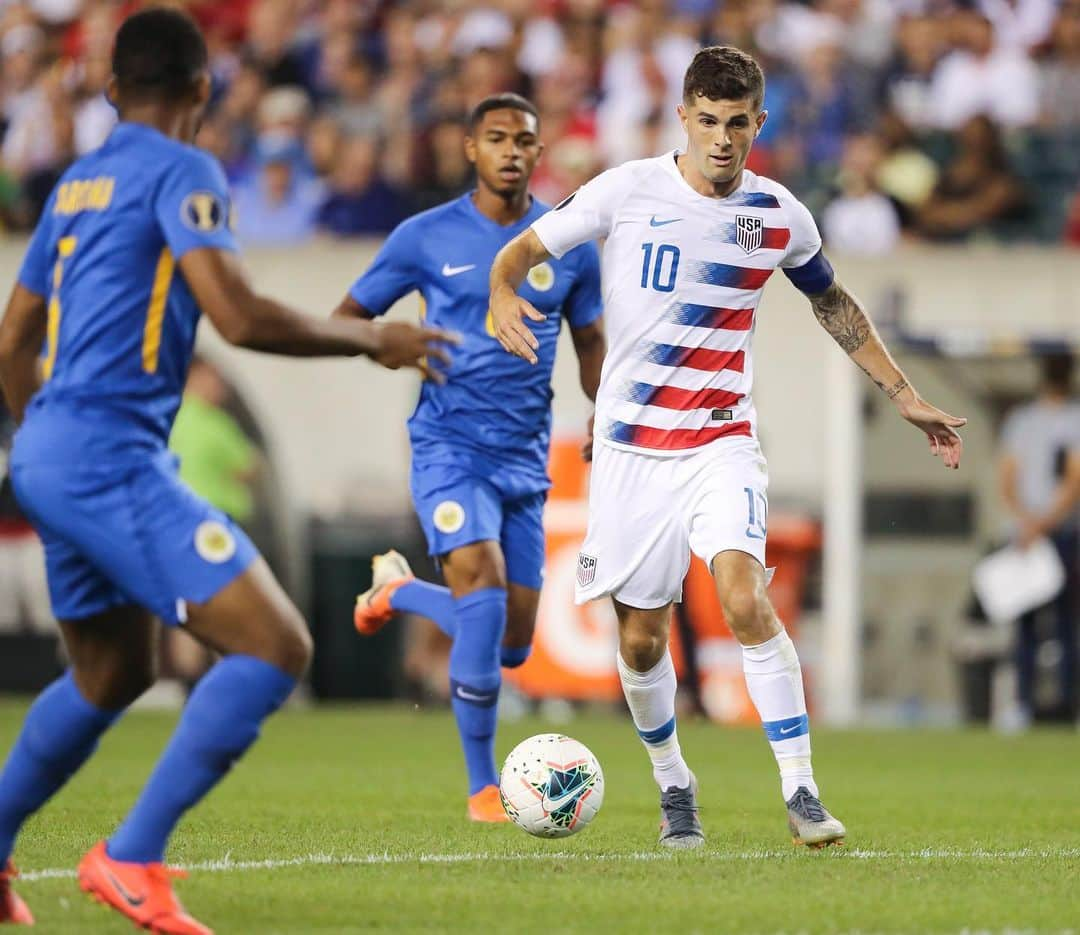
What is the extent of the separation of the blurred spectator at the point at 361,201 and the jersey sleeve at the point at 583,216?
377 inches

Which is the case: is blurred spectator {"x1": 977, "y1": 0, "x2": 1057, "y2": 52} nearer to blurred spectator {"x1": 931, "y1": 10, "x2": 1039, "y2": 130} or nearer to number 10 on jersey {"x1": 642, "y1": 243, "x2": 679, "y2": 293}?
blurred spectator {"x1": 931, "y1": 10, "x2": 1039, "y2": 130}

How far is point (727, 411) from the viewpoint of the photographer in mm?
6973

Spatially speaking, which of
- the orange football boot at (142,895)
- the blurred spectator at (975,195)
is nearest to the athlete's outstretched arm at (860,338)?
the orange football boot at (142,895)

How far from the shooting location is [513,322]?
656 centimetres

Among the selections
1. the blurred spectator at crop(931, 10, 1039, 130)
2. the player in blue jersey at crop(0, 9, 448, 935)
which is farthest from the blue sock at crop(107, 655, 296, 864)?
the blurred spectator at crop(931, 10, 1039, 130)

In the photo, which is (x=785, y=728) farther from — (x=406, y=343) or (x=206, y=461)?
(x=206, y=461)

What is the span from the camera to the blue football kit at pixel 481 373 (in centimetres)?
812

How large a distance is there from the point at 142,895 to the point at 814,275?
3.50 meters

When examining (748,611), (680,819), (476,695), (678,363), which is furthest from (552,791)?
(678,363)

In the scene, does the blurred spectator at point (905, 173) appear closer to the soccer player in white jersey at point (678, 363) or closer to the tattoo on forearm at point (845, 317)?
the tattoo on forearm at point (845, 317)

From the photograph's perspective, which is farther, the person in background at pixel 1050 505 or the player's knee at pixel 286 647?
the person in background at pixel 1050 505

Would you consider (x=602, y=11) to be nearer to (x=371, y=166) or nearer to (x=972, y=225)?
(x=371, y=166)

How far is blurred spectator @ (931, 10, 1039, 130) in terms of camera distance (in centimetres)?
1662

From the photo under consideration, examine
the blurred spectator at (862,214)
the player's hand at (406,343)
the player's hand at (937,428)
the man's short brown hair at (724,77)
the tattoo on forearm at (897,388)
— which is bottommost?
the player's hand at (937,428)
